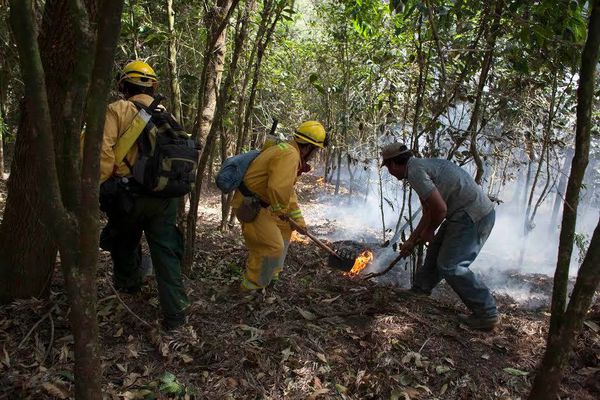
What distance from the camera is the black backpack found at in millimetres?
3391

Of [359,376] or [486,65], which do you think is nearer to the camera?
[359,376]

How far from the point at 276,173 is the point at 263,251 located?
2.84 feet

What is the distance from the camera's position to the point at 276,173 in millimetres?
4535

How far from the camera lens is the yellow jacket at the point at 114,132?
3.26 metres

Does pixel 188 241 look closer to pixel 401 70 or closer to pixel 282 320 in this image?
pixel 282 320

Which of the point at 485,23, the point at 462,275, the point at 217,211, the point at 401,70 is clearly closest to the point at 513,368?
the point at 462,275

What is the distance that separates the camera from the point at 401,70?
8344mm

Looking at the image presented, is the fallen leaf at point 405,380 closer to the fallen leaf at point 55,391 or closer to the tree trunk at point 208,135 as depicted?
the fallen leaf at point 55,391

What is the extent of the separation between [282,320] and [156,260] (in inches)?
48.4

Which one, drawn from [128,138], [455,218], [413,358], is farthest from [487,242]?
[128,138]

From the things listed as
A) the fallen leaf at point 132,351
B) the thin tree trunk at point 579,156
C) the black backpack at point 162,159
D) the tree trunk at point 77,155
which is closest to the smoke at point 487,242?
the black backpack at point 162,159

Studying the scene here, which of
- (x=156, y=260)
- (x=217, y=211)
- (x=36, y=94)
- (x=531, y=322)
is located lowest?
(x=217, y=211)

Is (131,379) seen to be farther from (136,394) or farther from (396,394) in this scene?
(396,394)

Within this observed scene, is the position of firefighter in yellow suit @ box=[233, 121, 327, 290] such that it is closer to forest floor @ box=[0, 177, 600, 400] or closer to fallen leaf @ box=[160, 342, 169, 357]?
forest floor @ box=[0, 177, 600, 400]
